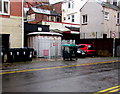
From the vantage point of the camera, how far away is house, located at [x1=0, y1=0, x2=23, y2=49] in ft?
58.0

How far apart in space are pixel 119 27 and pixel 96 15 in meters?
4.42

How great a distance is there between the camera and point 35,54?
61.0ft

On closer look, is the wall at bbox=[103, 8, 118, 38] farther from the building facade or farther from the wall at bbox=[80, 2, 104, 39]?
the wall at bbox=[80, 2, 104, 39]

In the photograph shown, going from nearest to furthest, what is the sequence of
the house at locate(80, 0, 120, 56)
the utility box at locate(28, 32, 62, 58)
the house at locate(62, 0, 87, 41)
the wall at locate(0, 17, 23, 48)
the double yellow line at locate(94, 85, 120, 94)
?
the double yellow line at locate(94, 85, 120, 94) < the wall at locate(0, 17, 23, 48) < the utility box at locate(28, 32, 62, 58) < the house at locate(80, 0, 120, 56) < the house at locate(62, 0, 87, 41)

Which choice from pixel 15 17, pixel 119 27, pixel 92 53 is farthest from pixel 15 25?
pixel 119 27

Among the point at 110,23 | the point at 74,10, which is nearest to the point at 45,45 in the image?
the point at 110,23

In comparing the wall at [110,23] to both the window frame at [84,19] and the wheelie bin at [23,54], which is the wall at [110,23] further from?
the wheelie bin at [23,54]

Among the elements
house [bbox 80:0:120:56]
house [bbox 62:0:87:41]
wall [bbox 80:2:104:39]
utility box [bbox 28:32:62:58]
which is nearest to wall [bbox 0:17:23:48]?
utility box [bbox 28:32:62:58]

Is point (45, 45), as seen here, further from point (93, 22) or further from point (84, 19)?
point (84, 19)

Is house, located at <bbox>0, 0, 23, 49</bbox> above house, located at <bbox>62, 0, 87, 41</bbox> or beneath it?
beneath

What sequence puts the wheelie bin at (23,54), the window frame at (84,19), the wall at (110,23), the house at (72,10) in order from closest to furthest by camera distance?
the wheelie bin at (23,54) < the wall at (110,23) < the window frame at (84,19) < the house at (72,10)

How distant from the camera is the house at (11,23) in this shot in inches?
696

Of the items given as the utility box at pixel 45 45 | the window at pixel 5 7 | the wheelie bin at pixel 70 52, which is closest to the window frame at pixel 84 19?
the utility box at pixel 45 45

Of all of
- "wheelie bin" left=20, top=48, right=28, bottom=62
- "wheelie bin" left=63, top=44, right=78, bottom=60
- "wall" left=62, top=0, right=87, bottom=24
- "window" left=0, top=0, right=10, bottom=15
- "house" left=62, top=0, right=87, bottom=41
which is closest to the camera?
"wheelie bin" left=20, top=48, right=28, bottom=62
